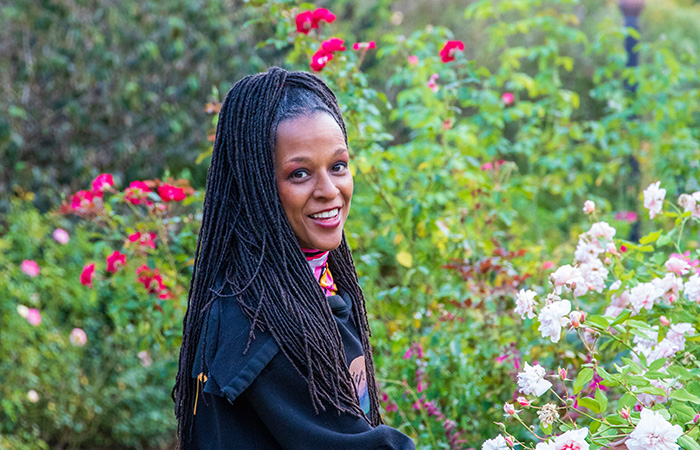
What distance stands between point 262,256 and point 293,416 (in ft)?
1.01

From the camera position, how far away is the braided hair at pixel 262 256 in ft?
4.52

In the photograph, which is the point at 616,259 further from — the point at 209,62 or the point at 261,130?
the point at 209,62

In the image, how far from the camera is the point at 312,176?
152 centimetres

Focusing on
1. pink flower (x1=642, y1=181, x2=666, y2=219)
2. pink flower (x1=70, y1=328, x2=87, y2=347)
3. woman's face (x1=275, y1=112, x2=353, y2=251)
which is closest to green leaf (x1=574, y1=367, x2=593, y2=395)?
woman's face (x1=275, y1=112, x2=353, y2=251)

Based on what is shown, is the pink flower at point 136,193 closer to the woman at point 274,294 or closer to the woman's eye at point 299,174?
the woman at point 274,294

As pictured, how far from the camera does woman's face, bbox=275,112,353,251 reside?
1480 mm

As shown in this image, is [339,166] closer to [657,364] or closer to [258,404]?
[258,404]

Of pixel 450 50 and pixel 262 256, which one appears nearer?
pixel 262 256

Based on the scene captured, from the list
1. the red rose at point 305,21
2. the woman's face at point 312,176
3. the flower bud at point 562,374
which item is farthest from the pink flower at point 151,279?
the flower bud at point 562,374

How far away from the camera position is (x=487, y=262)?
108 inches

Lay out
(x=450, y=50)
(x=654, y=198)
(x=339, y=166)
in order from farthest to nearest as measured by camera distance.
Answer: (x=450, y=50) < (x=654, y=198) < (x=339, y=166)

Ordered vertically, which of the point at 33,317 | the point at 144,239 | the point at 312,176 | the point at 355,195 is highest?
the point at 312,176

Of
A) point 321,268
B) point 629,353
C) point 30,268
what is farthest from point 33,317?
point 629,353

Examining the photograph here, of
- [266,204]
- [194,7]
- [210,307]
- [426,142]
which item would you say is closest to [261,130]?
[266,204]
